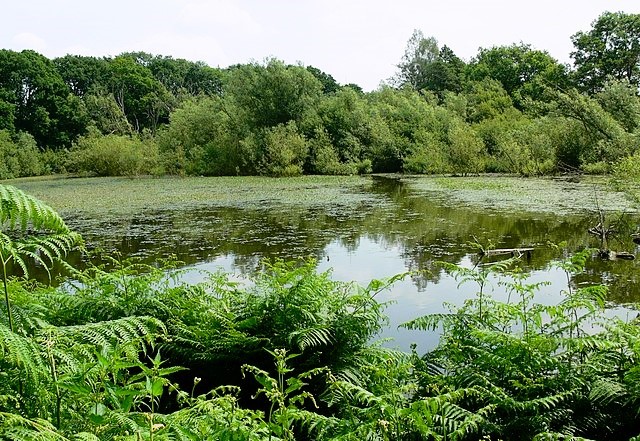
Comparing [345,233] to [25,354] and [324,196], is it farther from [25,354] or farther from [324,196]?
[25,354]

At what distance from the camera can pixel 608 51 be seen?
40.8m

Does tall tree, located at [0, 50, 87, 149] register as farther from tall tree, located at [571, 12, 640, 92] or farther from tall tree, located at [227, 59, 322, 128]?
tall tree, located at [571, 12, 640, 92]

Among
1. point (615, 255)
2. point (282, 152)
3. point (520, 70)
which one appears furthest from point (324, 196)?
point (520, 70)

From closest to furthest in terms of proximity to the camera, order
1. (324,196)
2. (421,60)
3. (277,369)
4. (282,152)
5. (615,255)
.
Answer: (277,369)
(615,255)
(324,196)
(282,152)
(421,60)

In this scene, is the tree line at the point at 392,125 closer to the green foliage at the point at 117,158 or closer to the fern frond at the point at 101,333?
the green foliage at the point at 117,158

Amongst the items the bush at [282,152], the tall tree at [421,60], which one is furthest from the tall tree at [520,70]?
the bush at [282,152]

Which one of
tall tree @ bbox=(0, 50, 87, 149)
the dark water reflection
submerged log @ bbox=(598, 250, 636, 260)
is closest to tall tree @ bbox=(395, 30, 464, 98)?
tall tree @ bbox=(0, 50, 87, 149)

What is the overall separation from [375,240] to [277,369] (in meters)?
10.4

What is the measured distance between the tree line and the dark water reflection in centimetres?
1153

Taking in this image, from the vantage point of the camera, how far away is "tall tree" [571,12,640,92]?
3962 cm

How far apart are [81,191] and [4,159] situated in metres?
20.6

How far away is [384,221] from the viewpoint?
15.1 m

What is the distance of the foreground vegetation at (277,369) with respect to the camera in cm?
218

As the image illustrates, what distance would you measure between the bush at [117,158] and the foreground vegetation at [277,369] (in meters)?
34.0
